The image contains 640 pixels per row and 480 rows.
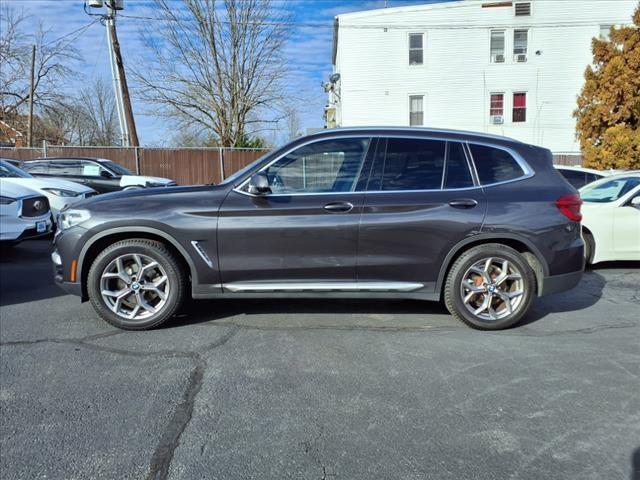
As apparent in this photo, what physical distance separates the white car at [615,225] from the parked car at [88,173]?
10266 millimetres

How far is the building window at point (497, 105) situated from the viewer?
21891mm

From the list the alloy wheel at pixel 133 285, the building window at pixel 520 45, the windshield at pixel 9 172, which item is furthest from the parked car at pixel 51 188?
the building window at pixel 520 45

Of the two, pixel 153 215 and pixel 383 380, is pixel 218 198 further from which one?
pixel 383 380

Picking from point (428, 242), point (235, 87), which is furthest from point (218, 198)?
point (235, 87)

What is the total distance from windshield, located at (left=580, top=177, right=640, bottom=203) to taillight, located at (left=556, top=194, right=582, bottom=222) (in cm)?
285

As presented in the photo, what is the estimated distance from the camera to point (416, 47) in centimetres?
2194

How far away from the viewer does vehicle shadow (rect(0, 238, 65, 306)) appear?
5.19 m

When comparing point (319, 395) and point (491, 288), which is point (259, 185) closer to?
point (319, 395)

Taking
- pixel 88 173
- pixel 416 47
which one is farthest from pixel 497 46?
pixel 88 173

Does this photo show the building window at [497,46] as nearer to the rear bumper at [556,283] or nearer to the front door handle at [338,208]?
the rear bumper at [556,283]

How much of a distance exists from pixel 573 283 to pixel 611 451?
2100mm

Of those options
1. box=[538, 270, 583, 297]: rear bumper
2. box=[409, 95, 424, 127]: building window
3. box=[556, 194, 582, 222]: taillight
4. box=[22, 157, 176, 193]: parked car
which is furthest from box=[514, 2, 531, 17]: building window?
box=[538, 270, 583, 297]: rear bumper

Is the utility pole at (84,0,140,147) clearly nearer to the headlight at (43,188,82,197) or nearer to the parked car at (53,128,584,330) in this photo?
the headlight at (43,188,82,197)

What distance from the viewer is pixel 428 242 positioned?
3936 mm
